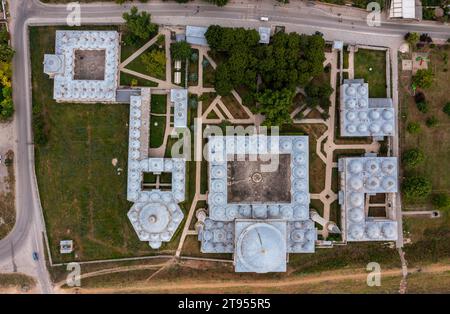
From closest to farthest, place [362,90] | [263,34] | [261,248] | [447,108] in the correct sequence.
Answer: [261,248] → [362,90] → [263,34] → [447,108]

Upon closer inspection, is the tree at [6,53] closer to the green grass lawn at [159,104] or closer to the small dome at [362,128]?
the green grass lawn at [159,104]

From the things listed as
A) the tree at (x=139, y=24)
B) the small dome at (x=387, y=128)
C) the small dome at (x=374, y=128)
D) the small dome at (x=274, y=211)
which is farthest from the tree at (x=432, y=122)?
the tree at (x=139, y=24)

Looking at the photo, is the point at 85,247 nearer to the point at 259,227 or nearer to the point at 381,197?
the point at 259,227

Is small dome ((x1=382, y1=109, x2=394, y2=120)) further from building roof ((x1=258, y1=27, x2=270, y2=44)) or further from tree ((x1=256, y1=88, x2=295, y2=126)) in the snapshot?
building roof ((x1=258, y1=27, x2=270, y2=44))

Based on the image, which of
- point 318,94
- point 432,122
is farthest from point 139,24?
point 432,122

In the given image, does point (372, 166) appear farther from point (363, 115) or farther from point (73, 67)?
point (73, 67)

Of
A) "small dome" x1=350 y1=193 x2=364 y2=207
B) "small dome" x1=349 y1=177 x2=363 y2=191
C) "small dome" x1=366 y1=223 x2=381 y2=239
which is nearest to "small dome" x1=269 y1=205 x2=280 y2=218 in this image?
"small dome" x1=350 y1=193 x2=364 y2=207
